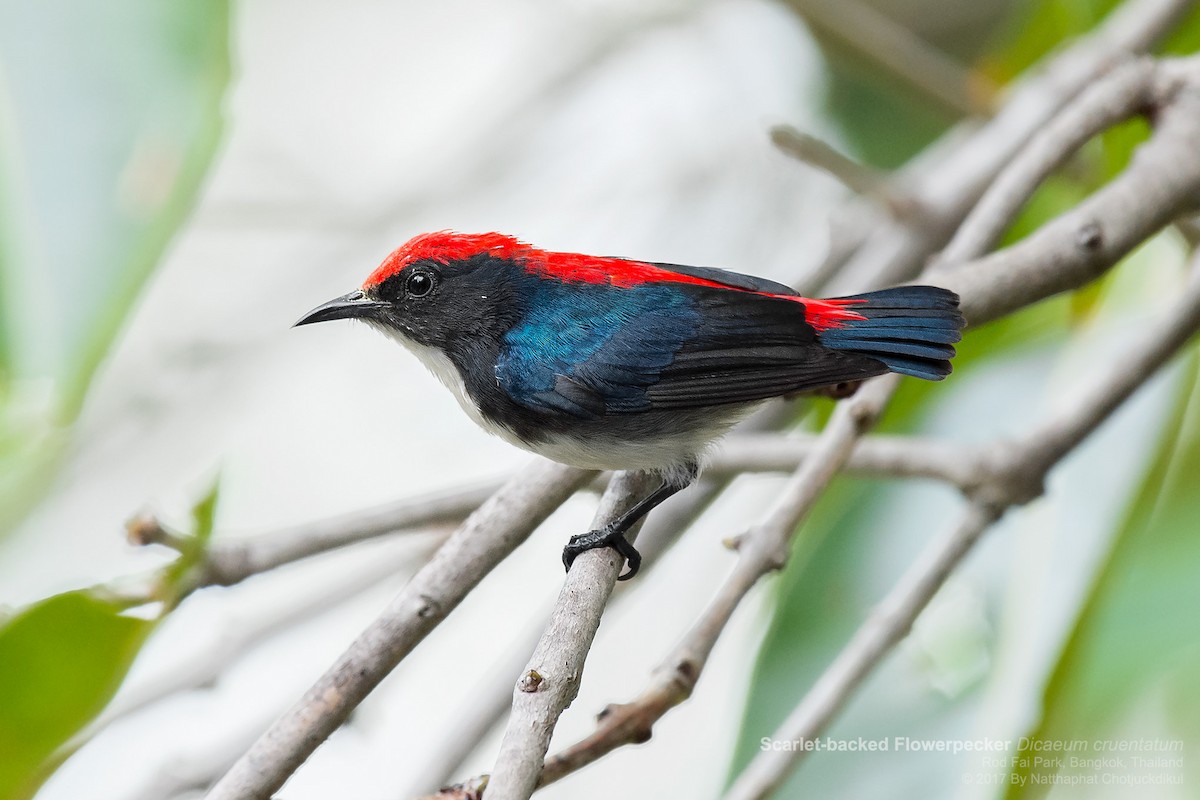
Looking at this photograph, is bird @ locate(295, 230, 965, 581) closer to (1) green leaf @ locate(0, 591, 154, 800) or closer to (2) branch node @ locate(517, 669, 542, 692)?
(2) branch node @ locate(517, 669, 542, 692)

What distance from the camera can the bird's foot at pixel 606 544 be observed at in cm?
231

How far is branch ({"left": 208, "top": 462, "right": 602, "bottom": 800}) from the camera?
181cm

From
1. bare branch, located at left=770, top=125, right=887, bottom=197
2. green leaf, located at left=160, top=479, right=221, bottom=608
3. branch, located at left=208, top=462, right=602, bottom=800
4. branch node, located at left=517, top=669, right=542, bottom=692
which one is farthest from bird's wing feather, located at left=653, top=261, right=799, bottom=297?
branch node, located at left=517, top=669, right=542, bottom=692

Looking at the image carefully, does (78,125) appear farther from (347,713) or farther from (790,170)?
(790,170)

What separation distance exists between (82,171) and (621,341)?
1200 mm

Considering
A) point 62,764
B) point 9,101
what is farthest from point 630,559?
point 9,101

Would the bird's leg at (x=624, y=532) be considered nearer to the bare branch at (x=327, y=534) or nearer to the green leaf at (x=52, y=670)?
the bare branch at (x=327, y=534)

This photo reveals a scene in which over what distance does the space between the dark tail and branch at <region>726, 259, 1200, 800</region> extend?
37 cm

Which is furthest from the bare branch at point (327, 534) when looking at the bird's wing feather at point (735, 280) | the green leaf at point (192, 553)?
the bird's wing feather at point (735, 280)

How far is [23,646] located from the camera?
2035 millimetres

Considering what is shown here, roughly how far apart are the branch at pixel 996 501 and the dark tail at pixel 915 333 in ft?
1.21

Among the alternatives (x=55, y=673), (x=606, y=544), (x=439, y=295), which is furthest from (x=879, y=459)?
(x=55, y=673)

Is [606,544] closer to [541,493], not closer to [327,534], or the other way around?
[541,493]

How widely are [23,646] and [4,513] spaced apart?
1054mm
